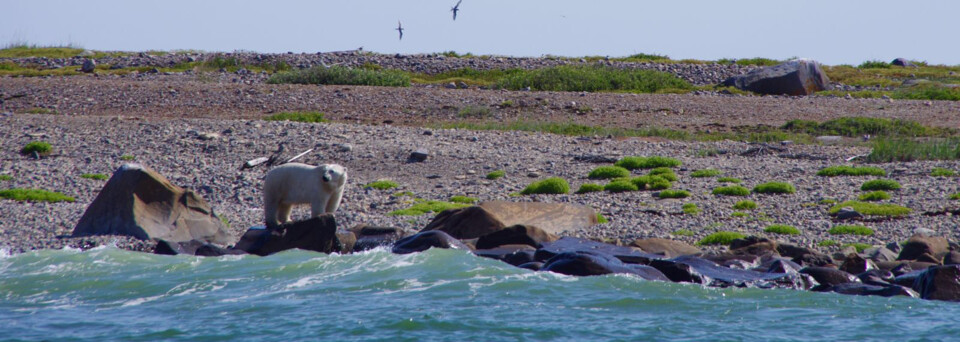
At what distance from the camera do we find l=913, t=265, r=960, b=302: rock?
34.9 ft

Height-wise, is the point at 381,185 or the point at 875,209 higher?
the point at 875,209

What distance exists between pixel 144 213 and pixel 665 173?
9.18m

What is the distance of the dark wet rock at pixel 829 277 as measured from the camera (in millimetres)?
11203

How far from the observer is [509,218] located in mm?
14445

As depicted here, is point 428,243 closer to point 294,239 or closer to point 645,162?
point 294,239

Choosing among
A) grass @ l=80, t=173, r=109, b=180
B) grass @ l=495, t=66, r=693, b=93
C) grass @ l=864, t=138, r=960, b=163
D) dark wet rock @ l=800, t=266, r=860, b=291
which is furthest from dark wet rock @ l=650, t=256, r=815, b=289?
grass @ l=495, t=66, r=693, b=93

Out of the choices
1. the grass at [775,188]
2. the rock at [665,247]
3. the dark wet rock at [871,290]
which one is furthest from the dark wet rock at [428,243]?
the grass at [775,188]

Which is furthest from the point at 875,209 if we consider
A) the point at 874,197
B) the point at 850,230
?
the point at 850,230

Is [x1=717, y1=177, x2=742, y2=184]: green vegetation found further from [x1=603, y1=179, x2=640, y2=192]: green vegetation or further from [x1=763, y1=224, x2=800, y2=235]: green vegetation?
[x1=763, y1=224, x2=800, y2=235]: green vegetation

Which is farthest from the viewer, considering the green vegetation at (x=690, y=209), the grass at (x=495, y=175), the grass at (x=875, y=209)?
the grass at (x=495, y=175)

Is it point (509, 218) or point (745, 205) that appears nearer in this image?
point (509, 218)

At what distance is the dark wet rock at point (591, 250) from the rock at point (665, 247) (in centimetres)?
30

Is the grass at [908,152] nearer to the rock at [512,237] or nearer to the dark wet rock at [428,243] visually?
the rock at [512,237]

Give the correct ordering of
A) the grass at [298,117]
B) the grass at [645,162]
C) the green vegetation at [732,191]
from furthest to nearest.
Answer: the grass at [298,117]
the grass at [645,162]
the green vegetation at [732,191]
